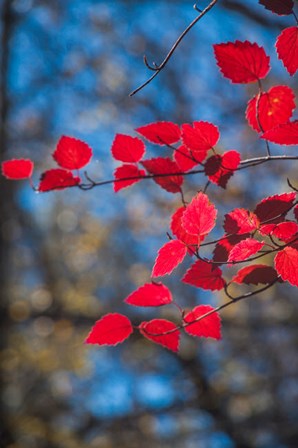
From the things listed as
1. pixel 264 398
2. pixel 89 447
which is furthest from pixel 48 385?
pixel 264 398

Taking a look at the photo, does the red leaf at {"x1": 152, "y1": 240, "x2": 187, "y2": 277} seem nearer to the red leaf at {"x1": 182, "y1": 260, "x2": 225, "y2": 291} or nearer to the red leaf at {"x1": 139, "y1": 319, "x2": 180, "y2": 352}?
the red leaf at {"x1": 182, "y1": 260, "x2": 225, "y2": 291}

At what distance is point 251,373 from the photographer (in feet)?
16.7

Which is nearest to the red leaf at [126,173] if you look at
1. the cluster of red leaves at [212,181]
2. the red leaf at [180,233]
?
the cluster of red leaves at [212,181]

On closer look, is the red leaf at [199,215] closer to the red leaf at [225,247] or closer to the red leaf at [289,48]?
the red leaf at [225,247]

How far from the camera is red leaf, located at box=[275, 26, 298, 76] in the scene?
80 centimetres

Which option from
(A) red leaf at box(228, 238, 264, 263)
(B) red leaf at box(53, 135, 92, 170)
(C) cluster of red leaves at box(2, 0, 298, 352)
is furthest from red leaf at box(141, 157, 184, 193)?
(A) red leaf at box(228, 238, 264, 263)

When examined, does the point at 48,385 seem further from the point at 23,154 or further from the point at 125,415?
the point at 23,154

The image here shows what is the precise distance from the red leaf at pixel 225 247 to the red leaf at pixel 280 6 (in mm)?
344

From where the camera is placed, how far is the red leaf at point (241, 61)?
0.85 m

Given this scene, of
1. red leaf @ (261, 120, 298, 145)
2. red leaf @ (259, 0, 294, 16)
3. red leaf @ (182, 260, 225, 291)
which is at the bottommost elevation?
red leaf @ (182, 260, 225, 291)

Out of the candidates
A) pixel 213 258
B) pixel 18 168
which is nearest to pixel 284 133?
pixel 213 258

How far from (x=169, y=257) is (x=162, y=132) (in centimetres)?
24

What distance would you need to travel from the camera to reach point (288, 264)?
2.72ft

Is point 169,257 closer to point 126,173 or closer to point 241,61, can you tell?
point 126,173
